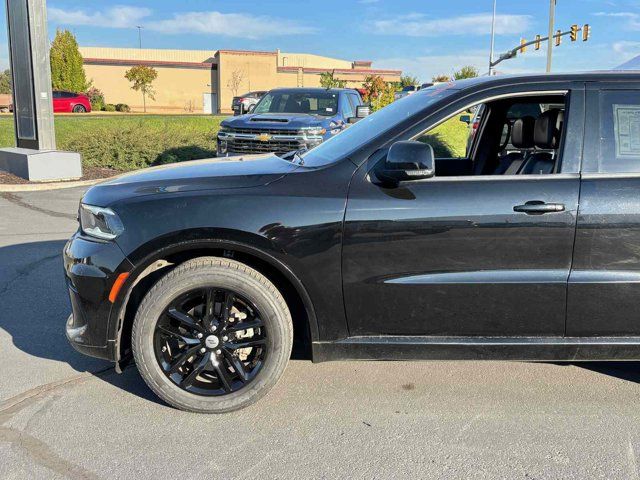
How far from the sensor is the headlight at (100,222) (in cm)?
320

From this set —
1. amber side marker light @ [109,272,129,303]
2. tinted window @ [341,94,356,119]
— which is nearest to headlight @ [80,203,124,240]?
amber side marker light @ [109,272,129,303]

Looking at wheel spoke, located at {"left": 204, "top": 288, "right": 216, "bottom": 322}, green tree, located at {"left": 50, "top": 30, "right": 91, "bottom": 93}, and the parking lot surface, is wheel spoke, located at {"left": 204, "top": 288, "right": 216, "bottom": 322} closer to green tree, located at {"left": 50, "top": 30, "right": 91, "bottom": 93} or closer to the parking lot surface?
the parking lot surface

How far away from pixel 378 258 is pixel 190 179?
1128 millimetres

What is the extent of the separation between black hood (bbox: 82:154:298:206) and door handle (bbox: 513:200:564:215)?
1.26 m

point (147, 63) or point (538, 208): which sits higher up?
point (147, 63)

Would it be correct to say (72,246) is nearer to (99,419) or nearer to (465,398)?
(99,419)

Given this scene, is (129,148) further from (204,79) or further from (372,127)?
(204,79)

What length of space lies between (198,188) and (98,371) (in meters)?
1.50

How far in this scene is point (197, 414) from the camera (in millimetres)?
3303

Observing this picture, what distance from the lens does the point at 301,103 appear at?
480 inches

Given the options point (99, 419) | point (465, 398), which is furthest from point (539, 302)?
point (99, 419)

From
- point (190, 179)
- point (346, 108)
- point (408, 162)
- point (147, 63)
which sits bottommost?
point (190, 179)

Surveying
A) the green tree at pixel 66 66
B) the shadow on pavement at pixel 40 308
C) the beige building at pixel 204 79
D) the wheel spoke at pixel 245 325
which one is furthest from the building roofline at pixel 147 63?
the wheel spoke at pixel 245 325

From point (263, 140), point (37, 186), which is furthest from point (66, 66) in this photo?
point (263, 140)
